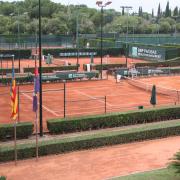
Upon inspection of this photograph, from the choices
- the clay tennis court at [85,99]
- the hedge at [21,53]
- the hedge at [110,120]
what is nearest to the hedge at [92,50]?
the hedge at [21,53]

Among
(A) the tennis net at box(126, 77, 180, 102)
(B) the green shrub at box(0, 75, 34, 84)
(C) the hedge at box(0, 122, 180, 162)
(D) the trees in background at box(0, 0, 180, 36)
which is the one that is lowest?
(C) the hedge at box(0, 122, 180, 162)

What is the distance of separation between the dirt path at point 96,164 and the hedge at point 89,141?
1.01ft

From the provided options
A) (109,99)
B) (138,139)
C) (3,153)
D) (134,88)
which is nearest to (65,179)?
(3,153)

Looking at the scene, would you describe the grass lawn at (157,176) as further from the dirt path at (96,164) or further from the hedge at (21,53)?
the hedge at (21,53)

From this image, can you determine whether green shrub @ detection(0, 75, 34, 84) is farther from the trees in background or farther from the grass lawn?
the trees in background

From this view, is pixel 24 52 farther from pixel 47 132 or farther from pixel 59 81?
pixel 47 132

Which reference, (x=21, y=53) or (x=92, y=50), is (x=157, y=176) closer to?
(x=21, y=53)

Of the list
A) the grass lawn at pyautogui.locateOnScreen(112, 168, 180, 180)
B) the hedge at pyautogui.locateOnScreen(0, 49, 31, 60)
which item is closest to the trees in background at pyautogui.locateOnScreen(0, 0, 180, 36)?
the hedge at pyautogui.locateOnScreen(0, 49, 31, 60)

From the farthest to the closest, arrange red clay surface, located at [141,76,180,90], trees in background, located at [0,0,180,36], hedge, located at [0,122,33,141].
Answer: trees in background, located at [0,0,180,36], red clay surface, located at [141,76,180,90], hedge, located at [0,122,33,141]

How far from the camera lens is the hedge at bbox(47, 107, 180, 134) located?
22828 millimetres

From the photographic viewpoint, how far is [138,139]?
21.1 m

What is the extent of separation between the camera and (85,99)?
1296 inches

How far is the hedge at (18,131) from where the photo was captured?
70.3 feet

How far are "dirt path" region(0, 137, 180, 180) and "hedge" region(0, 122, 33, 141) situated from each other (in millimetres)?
3601
